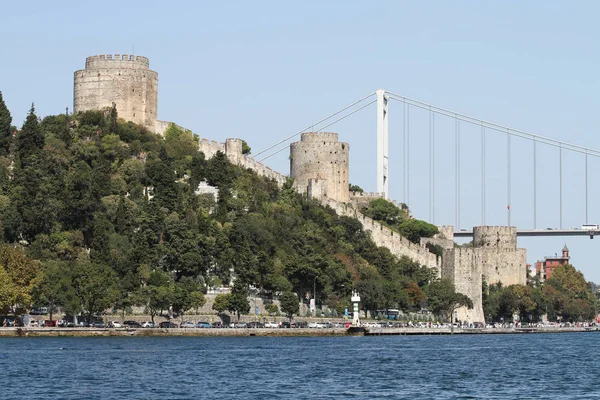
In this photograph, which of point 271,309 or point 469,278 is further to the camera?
point 469,278

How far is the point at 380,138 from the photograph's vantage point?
9706cm

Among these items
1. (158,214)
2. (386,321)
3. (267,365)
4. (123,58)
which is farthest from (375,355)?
(123,58)

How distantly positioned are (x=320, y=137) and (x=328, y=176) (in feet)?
8.72

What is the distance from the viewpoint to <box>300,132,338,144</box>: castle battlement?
95.6 m

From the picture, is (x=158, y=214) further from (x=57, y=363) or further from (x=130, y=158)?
(x=57, y=363)

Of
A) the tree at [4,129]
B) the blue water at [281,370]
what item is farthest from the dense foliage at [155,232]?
the blue water at [281,370]

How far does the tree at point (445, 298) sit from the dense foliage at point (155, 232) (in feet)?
2.11

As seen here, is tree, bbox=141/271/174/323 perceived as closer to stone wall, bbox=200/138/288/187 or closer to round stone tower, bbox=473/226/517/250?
stone wall, bbox=200/138/288/187

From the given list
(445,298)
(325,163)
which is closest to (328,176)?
(325,163)

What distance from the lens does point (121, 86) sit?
83.6 meters

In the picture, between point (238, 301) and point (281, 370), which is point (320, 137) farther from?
point (281, 370)

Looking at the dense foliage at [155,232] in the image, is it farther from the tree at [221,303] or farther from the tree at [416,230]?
the tree at [416,230]

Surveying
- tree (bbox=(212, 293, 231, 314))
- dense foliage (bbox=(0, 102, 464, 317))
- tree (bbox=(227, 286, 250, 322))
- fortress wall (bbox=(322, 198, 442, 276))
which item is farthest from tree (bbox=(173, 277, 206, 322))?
fortress wall (bbox=(322, 198, 442, 276))

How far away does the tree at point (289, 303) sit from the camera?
7438 cm
